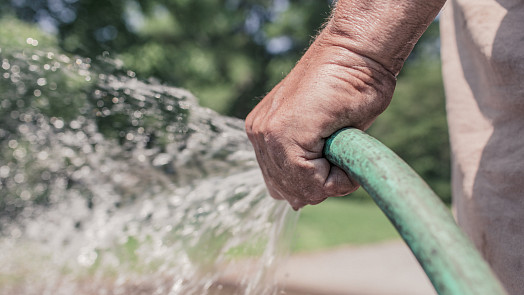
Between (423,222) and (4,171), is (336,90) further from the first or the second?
(4,171)

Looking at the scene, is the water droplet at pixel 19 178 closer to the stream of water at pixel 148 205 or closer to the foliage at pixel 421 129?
the stream of water at pixel 148 205

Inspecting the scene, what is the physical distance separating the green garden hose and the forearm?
0.91ft

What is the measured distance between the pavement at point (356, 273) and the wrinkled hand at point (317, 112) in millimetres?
4963

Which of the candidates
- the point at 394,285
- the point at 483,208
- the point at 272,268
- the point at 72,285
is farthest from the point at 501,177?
the point at 394,285

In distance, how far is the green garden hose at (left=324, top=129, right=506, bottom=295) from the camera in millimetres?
788

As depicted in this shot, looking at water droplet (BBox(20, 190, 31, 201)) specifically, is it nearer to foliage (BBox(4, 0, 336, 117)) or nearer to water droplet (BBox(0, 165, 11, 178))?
water droplet (BBox(0, 165, 11, 178))

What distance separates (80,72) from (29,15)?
34.4 ft

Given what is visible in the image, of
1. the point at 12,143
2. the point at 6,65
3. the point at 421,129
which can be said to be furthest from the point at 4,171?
the point at 421,129

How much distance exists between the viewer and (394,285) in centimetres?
698

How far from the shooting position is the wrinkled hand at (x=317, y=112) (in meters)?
1.21

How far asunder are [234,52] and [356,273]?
10.3m

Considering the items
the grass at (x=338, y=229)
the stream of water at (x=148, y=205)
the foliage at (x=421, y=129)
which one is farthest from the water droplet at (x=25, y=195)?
the foliage at (x=421, y=129)

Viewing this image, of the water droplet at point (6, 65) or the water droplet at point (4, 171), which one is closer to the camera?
the water droplet at point (6, 65)

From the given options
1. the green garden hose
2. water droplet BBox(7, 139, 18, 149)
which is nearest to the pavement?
water droplet BBox(7, 139, 18, 149)
